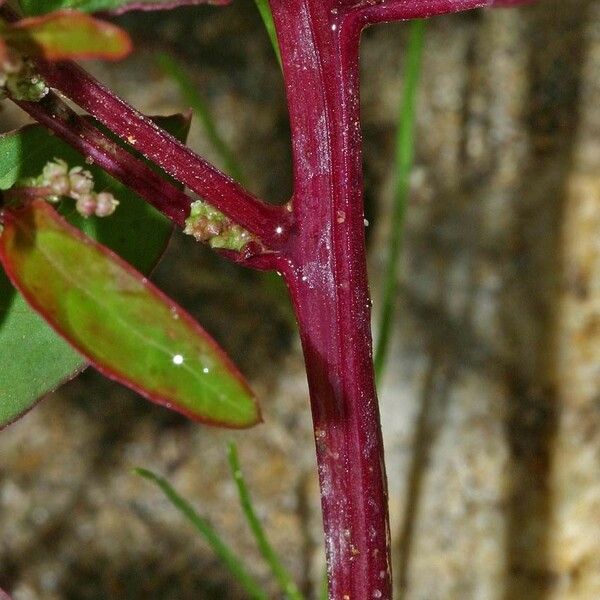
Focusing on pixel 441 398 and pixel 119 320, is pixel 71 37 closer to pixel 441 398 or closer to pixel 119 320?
pixel 119 320

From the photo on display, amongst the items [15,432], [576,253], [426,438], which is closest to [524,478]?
[426,438]

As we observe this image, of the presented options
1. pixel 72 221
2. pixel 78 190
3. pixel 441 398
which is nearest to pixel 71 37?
pixel 78 190

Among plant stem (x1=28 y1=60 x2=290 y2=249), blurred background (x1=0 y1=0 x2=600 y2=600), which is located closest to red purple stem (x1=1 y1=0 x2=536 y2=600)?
plant stem (x1=28 y1=60 x2=290 y2=249)

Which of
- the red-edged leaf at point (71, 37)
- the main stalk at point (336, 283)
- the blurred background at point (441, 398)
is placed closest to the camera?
the red-edged leaf at point (71, 37)

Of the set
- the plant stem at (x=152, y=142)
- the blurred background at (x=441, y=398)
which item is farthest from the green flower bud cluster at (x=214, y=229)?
the blurred background at (x=441, y=398)

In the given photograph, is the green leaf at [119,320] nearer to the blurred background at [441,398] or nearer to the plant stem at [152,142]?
the plant stem at [152,142]

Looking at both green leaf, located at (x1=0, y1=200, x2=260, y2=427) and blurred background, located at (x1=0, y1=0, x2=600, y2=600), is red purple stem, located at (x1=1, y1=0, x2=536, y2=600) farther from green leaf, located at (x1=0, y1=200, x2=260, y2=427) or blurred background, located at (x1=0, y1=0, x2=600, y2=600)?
blurred background, located at (x1=0, y1=0, x2=600, y2=600)
